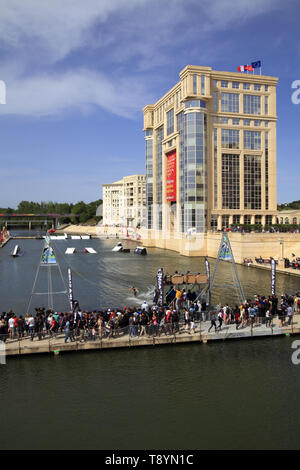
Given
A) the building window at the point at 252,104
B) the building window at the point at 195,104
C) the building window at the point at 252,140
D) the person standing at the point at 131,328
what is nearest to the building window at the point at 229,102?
the building window at the point at 252,104

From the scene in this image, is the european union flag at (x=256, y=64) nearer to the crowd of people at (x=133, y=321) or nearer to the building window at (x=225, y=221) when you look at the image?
the building window at (x=225, y=221)

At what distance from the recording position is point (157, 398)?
51.0 ft

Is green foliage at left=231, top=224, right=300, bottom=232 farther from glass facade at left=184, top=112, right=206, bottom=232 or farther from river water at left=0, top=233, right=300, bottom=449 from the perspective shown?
river water at left=0, top=233, right=300, bottom=449

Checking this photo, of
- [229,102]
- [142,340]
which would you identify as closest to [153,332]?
[142,340]

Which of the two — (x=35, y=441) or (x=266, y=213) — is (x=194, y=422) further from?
(x=266, y=213)

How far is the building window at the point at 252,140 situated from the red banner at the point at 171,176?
15702 millimetres

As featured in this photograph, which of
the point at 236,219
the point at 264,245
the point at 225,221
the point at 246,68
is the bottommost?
the point at 264,245

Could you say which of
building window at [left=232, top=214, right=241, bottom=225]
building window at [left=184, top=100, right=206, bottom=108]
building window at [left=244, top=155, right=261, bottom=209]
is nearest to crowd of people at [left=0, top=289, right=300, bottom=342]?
building window at [left=232, top=214, right=241, bottom=225]

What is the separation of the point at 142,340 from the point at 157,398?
19.4ft

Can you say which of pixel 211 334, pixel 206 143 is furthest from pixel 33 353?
pixel 206 143

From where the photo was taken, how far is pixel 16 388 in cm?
1656

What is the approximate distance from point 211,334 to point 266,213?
6497 cm

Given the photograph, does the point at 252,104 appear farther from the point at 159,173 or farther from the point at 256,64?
the point at 159,173

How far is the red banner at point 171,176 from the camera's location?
278 feet
